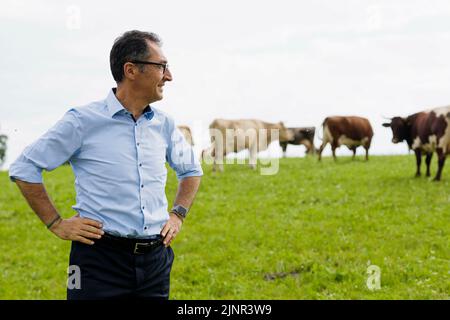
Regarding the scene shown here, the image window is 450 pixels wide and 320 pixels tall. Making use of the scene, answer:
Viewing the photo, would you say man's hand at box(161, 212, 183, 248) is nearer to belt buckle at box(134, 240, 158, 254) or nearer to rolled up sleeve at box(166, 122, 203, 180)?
belt buckle at box(134, 240, 158, 254)

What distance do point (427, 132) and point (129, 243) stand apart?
1827 centimetres

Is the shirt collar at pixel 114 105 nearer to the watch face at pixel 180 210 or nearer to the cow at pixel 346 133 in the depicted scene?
the watch face at pixel 180 210

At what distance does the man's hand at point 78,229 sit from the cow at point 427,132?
1796 cm

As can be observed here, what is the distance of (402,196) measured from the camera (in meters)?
18.5

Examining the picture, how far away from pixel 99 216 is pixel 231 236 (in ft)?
36.6

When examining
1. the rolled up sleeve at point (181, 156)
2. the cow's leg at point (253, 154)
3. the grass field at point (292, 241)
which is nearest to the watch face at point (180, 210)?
the rolled up sleeve at point (181, 156)

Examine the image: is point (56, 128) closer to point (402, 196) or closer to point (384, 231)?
point (384, 231)

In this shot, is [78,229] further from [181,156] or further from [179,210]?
[181,156]

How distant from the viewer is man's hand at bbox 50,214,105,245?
4.22m

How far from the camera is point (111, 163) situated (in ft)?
14.3

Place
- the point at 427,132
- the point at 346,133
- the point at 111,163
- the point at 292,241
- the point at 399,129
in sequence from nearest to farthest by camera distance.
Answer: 1. the point at 111,163
2. the point at 292,241
3. the point at 427,132
4. the point at 399,129
5. the point at 346,133

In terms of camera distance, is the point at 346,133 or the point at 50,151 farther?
the point at 346,133

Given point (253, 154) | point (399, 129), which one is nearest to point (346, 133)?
point (253, 154)
